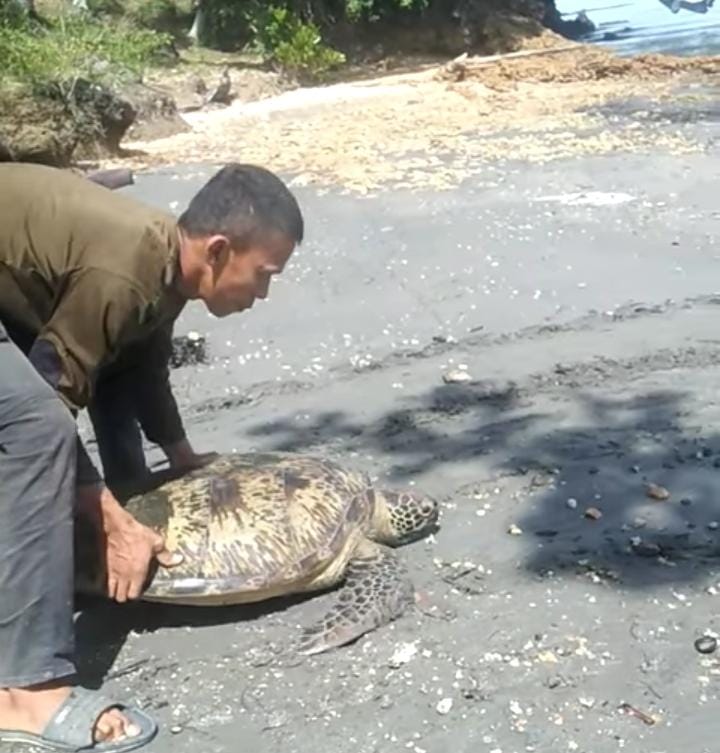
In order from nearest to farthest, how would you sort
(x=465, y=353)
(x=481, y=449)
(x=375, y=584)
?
(x=375, y=584)
(x=481, y=449)
(x=465, y=353)

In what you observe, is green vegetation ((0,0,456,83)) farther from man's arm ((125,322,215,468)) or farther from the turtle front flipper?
the turtle front flipper

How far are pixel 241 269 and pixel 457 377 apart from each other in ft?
9.85

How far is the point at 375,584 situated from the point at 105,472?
1151 millimetres

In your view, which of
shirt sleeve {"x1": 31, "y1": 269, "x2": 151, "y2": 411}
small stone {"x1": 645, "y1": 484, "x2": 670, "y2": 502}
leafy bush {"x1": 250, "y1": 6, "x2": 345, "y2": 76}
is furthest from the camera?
leafy bush {"x1": 250, "y1": 6, "x2": 345, "y2": 76}

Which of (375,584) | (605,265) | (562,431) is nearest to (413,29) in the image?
(605,265)

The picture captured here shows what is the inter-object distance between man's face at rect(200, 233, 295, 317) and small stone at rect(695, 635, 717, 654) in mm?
1595

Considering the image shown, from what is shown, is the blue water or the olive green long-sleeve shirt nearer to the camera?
the olive green long-sleeve shirt

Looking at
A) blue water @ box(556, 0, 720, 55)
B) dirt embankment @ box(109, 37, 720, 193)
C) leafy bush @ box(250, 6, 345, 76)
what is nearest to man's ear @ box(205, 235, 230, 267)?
dirt embankment @ box(109, 37, 720, 193)

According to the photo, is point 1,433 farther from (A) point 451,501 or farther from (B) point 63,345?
(A) point 451,501

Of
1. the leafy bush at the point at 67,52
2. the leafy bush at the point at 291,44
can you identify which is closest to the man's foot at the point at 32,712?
the leafy bush at the point at 67,52

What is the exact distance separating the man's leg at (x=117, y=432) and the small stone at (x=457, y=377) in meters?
2.12

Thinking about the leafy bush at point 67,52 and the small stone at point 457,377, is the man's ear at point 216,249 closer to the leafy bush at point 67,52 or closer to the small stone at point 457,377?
the small stone at point 457,377

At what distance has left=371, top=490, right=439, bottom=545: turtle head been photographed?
4.34 m

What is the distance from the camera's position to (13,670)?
11.0ft
